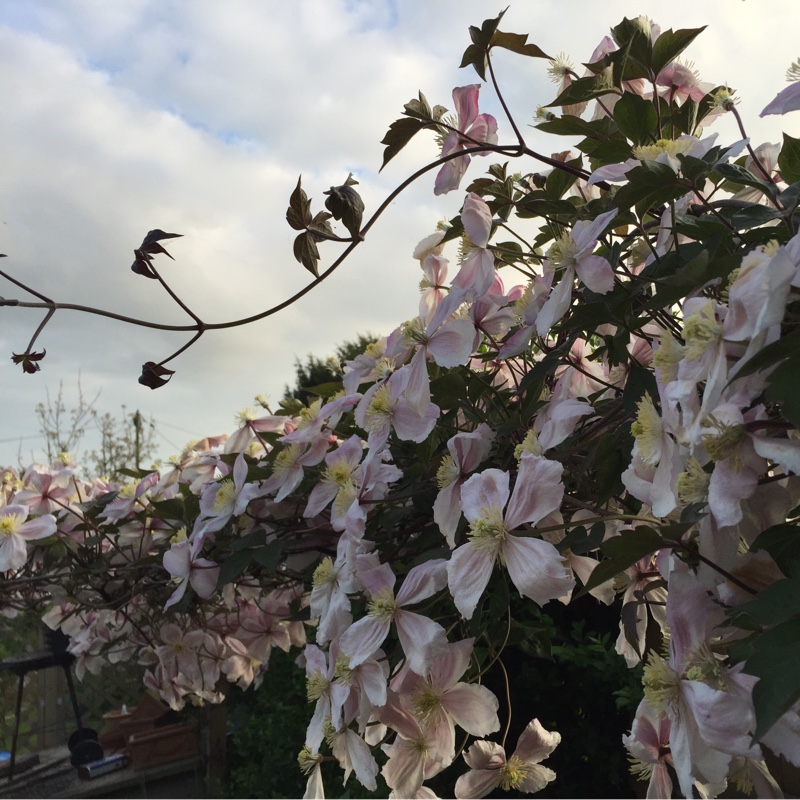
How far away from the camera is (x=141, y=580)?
61.9 inches

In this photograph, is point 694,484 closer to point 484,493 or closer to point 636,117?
point 484,493

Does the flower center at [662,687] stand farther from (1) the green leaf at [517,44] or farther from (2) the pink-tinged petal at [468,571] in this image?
(1) the green leaf at [517,44]

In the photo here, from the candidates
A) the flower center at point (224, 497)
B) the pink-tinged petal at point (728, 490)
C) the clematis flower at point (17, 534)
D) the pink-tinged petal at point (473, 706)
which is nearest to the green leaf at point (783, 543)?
the pink-tinged petal at point (728, 490)

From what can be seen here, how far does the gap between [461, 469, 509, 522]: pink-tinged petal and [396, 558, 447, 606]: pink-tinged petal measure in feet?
0.26

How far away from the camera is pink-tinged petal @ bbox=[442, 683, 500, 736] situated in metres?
0.76

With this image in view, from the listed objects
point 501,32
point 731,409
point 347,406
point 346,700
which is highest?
point 501,32

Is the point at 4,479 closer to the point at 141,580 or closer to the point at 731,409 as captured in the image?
the point at 141,580

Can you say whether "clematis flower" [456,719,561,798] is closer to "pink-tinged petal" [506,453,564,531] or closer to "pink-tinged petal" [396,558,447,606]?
"pink-tinged petal" [396,558,447,606]

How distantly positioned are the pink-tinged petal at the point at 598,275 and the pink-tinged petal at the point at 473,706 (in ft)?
1.24

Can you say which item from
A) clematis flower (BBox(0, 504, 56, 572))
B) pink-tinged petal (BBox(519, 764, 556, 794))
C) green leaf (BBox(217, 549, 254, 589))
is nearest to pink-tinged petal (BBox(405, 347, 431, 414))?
green leaf (BBox(217, 549, 254, 589))

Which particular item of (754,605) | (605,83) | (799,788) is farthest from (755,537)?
(799,788)

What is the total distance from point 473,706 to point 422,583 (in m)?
0.14

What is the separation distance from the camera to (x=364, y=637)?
721 mm

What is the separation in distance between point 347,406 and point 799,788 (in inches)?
31.5
